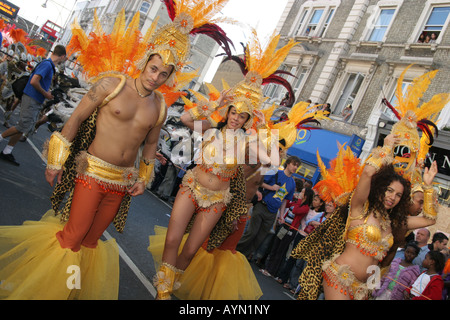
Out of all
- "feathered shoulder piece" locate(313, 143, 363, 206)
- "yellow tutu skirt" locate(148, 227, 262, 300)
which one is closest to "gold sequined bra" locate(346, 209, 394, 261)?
"feathered shoulder piece" locate(313, 143, 363, 206)

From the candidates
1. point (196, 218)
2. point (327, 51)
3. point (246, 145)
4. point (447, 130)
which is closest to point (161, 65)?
point (246, 145)

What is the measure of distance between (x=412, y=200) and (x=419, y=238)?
11.9 feet

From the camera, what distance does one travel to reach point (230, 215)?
394 cm

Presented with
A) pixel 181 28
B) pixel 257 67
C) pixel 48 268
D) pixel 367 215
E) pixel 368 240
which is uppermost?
pixel 257 67

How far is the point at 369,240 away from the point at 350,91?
14.2 m

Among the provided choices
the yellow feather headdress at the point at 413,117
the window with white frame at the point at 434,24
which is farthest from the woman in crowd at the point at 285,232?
the window with white frame at the point at 434,24

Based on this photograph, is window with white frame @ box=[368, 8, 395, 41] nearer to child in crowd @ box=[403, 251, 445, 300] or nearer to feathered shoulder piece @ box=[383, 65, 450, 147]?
child in crowd @ box=[403, 251, 445, 300]

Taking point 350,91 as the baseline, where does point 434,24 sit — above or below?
above

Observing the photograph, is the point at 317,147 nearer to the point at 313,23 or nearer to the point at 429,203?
the point at 313,23

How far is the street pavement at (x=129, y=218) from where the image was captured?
3.84 metres

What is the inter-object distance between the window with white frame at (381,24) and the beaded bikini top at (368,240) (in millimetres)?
14830

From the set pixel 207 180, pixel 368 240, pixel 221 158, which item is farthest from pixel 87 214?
pixel 368 240

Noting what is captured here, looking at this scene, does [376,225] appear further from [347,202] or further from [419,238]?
[419,238]

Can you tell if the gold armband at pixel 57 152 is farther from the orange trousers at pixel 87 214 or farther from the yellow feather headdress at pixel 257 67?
the yellow feather headdress at pixel 257 67
